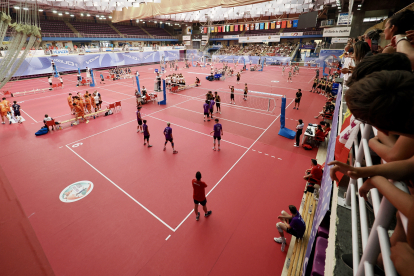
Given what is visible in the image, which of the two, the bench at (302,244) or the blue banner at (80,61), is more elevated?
the blue banner at (80,61)

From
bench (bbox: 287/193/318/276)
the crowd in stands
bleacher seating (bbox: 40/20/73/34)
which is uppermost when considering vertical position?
bleacher seating (bbox: 40/20/73/34)

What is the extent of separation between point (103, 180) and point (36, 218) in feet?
8.00

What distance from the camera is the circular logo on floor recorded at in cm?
766

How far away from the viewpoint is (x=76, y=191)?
26.3ft

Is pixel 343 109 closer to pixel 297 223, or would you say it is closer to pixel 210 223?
pixel 297 223

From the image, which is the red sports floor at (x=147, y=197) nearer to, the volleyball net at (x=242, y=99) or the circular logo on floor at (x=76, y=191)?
the circular logo on floor at (x=76, y=191)

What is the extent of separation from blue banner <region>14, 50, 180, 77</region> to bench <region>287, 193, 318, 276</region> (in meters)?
38.1

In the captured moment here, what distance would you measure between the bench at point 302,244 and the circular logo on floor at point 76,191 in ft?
24.6

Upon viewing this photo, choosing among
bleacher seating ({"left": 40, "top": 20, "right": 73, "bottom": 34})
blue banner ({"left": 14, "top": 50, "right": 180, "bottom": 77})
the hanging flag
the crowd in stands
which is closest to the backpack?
the hanging flag

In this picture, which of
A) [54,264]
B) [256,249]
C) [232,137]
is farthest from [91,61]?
[256,249]

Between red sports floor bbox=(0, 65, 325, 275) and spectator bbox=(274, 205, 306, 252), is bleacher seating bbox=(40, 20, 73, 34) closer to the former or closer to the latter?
red sports floor bbox=(0, 65, 325, 275)

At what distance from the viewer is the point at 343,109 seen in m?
7.46

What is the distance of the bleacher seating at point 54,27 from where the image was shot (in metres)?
42.1

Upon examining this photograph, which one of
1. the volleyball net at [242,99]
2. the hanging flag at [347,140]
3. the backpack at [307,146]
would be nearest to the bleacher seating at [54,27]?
the volleyball net at [242,99]
